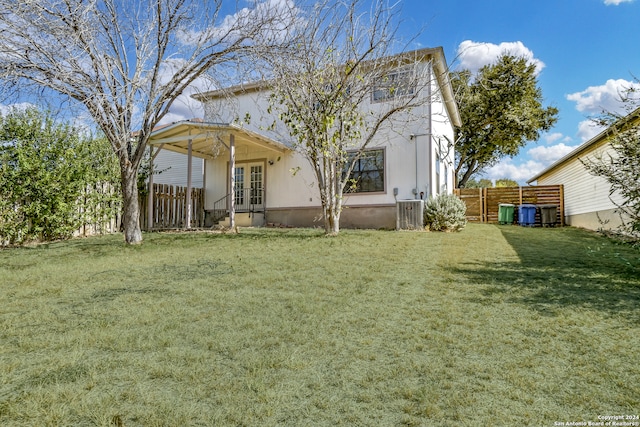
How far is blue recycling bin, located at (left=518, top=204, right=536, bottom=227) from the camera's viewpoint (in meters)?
16.2

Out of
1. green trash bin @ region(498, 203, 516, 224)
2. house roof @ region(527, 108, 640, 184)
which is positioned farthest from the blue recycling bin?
house roof @ region(527, 108, 640, 184)

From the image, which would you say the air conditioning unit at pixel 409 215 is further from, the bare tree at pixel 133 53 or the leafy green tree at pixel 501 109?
the leafy green tree at pixel 501 109

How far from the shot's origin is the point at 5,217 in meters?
8.54

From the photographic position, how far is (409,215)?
452 inches

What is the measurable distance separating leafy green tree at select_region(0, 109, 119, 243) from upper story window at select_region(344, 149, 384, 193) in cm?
807

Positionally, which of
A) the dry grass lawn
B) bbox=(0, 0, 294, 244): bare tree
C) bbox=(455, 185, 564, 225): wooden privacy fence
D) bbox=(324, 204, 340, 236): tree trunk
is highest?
bbox=(0, 0, 294, 244): bare tree

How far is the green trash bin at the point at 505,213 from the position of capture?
1712 centimetres

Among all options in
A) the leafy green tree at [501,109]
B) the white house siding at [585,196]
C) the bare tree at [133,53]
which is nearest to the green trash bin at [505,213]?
the white house siding at [585,196]

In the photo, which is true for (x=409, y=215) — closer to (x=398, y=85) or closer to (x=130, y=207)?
(x=398, y=85)

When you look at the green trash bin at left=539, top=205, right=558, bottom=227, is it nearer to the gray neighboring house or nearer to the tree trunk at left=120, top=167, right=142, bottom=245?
the gray neighboring house

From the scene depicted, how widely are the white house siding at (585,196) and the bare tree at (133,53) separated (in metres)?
10.4

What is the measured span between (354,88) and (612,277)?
6.80 m

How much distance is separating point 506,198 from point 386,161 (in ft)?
29.4

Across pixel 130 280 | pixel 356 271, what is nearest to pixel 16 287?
pixel 130 280
